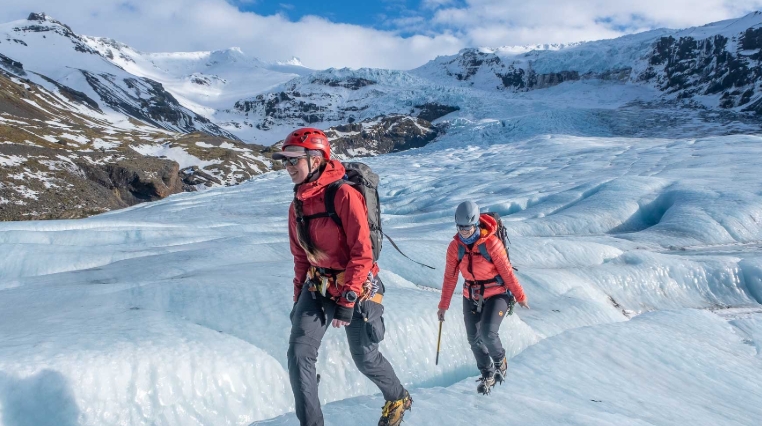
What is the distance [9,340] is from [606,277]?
1162 centimetres

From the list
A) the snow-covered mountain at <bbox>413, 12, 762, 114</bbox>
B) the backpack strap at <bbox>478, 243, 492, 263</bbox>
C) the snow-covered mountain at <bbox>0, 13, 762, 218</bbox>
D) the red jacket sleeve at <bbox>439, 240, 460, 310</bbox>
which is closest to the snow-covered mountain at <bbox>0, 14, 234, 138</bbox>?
the snow-covered mountain at <bbox>0, 13, 762, 218</bbox>

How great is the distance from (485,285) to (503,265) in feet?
1.09

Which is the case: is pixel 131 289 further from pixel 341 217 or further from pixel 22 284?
pixel 341 217

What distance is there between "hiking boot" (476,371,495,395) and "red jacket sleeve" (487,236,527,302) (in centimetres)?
92

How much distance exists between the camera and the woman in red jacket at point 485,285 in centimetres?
495

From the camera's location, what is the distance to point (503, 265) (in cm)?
494

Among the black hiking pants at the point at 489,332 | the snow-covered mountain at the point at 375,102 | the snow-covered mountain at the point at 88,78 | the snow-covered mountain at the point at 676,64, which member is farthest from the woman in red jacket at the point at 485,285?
the snow-covered mountain at the point at 88,78

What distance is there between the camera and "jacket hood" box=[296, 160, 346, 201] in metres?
3.36

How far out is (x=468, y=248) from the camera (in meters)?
5.12

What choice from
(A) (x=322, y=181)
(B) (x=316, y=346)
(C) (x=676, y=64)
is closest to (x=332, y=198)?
(A) (x=322, y=181)

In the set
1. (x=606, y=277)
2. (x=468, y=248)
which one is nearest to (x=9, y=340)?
(x=468, y=248)

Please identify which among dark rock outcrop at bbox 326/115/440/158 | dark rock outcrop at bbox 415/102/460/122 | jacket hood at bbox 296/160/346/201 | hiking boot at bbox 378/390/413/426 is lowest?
hiking boot at bbox 378/390/413/426

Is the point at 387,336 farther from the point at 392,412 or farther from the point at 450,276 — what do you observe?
the point at 392,412

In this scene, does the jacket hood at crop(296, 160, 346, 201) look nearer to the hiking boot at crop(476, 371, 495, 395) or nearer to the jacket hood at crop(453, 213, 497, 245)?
the jacket hood at crop(453, 213, 497, 245)
